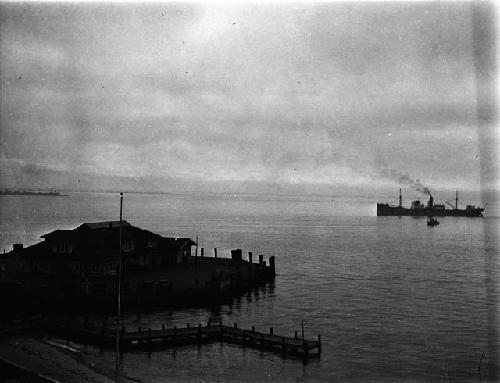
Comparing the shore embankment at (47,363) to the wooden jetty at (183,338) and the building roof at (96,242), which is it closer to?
the wooden jetty at (183,338)

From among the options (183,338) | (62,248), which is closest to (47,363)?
(183,338)

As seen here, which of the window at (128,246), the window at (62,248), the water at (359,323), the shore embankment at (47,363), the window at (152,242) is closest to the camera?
the shore embankment at (47,363)

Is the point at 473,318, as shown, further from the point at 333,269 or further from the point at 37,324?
the point at 37,324

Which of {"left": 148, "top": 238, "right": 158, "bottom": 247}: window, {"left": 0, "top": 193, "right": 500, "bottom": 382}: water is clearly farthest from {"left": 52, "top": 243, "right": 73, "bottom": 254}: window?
{"left": 0, "top": 193, "right": 500, "bottom": 382}: water

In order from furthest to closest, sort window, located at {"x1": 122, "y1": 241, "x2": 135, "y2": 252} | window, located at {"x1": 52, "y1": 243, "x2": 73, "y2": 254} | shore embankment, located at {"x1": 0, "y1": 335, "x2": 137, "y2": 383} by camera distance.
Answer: window, located at {"x1": 122, "y1": 241, "x2": 135, "y2": 252} < window, located at {"x1": 52, "y1": 243, "x2": 73, "y2": 254} < shore embankment, located at {"x1": 0, "y1": 335, "x2": 137, "y2": 383}

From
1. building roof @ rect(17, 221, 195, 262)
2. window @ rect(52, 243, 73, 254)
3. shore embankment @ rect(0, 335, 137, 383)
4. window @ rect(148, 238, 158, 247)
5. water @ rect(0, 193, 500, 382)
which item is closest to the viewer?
shore embankment @ rect(0, 335, 137, 383)

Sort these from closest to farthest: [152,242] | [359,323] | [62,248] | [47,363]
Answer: [47,363], [359,323], [62,248], [152,242]

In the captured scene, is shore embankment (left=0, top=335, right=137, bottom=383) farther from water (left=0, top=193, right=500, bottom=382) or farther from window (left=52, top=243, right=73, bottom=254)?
window (left=52, top=243, right=73, bottom=254)

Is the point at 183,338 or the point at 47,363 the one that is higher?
the point at 47,363

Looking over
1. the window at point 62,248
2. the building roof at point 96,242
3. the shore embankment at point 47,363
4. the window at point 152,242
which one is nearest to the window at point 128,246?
the building roof at point 96,242

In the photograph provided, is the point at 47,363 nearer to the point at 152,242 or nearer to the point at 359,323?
the point at 359,323
